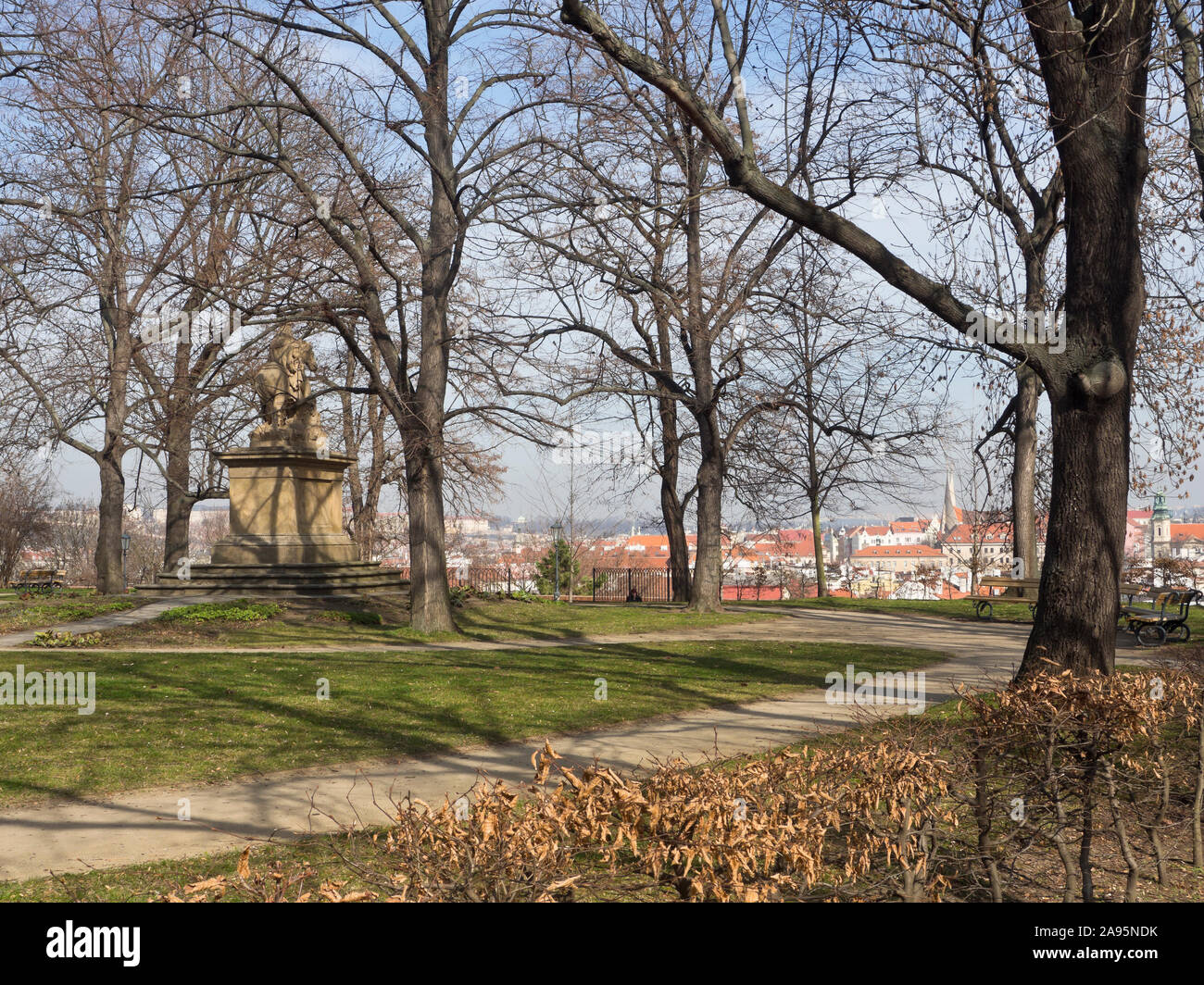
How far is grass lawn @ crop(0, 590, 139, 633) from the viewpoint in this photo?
17.6 metres

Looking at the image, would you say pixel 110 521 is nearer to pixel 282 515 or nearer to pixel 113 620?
pixel 282 515

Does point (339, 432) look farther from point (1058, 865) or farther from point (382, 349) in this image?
point (1058, 865)

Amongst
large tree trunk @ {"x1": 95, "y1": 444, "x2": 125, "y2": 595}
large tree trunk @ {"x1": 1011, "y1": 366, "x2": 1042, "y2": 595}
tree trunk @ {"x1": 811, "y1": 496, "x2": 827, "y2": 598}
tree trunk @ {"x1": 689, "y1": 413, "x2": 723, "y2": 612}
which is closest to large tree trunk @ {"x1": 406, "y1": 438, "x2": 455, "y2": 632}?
tree trunk @ {"x1": 689, "y1": 413, "x2": 723, "y2": 612}

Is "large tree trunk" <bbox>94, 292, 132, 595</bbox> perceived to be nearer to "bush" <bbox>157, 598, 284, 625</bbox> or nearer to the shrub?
"bush" <bbox>157, 598, 284, 625</bbox>

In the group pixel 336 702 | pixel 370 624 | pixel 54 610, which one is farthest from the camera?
pixel 54 610

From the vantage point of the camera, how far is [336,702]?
1034 cm

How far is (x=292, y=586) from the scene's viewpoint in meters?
20.1

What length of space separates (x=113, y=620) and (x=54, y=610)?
1.71 m

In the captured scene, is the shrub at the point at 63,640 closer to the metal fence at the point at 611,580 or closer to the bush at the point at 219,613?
the bush at the point at 219,613

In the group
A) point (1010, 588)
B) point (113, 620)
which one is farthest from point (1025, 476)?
point (113, 620)

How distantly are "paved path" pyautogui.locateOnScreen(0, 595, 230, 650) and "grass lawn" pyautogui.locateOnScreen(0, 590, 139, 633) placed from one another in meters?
0.23
